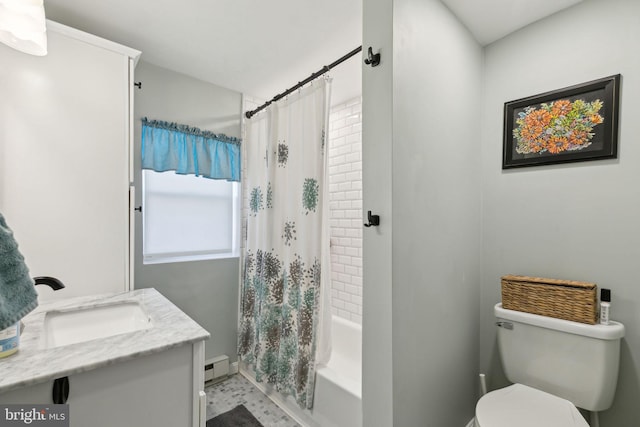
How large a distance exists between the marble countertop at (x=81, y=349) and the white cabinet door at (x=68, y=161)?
0.95 feet

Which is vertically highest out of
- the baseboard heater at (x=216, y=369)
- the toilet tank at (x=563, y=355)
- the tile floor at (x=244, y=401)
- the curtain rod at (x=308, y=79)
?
the curtain rod at (x=308, y=79)

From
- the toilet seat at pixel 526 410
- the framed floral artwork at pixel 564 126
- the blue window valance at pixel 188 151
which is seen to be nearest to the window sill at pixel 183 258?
the blue window valance at pixel 188 151

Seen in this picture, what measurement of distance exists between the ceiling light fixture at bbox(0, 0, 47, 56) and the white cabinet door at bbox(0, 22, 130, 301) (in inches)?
17.8

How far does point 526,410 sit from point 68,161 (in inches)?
97.8

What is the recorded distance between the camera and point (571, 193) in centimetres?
147

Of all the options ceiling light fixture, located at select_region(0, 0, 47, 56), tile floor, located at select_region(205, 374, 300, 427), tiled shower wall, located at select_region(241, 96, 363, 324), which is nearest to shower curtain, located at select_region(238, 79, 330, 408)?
tile floor, located at select_region(205, 374, 300, 427)

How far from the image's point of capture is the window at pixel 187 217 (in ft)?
6.92

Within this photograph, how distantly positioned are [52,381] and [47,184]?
3.42 ft

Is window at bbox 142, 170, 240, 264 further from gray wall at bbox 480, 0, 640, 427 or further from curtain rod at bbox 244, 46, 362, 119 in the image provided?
gray wall at bbox 480, 0, 640, 427

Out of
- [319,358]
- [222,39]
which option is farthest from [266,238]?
[222,39]

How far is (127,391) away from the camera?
0.92m

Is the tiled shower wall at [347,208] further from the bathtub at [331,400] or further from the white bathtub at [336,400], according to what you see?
the white bathtub at [336,400]

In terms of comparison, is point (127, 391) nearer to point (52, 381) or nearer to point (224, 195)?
point (52, 381)

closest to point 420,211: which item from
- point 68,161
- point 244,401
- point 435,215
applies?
point 435,215
